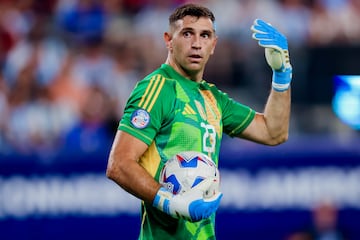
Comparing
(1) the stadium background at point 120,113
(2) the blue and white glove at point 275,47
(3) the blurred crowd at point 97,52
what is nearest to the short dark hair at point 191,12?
(2) the blue and white glove at point 275,47

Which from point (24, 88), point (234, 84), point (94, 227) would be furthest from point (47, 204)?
point (234, 84)

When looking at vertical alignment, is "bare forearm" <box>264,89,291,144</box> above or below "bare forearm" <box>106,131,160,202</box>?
above

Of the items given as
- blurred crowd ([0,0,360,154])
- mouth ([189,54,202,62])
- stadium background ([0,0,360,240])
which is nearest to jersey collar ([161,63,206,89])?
mouth ([189,54,202,62])

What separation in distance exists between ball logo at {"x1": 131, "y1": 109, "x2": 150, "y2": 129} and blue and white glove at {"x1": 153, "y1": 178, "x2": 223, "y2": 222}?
1.27ft

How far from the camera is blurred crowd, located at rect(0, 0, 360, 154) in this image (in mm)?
10633

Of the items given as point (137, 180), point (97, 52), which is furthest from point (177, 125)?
point (97, 52)

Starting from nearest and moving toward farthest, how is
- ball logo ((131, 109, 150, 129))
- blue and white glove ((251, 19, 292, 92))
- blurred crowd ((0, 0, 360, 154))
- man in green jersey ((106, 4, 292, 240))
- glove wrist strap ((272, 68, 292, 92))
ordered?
man in green jersey ((106, 4, 292, 240)), ball logo ((131, 109, 150, 129)), blue and white glove ((251, 19, 292, 92)), glove wrist strap ((272, 68, 292, 92)), blurred crowd ((0, 0, 360, 154))

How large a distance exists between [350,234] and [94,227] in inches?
112

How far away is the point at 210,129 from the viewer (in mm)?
5438

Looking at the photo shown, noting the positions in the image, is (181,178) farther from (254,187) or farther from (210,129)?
(254,187)

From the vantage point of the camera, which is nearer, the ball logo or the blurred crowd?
the ball logo

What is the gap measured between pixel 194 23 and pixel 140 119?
0.69 metres

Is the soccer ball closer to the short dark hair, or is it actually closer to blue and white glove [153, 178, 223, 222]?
blue and white glove [153, 178, 223, 222]

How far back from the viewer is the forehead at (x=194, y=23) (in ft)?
17.8
